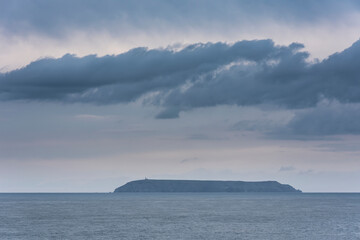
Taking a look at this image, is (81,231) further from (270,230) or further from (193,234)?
(270,230)

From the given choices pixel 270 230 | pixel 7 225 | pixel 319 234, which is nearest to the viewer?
pixel 319 234

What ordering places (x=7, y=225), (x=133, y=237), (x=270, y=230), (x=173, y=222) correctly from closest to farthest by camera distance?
(x=133, y=237) → (x=270, y=230) → (x=7, y=225) → (x=173, y=222)

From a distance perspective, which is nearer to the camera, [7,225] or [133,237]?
[133,237]

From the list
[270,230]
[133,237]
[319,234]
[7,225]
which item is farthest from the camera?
[7,225]

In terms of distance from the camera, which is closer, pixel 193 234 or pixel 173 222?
pixel 193 234

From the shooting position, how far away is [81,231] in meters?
119

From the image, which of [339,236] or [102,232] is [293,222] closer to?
[339,236]

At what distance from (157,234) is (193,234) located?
7561 mm

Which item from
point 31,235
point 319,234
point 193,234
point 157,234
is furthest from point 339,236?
point 31,235

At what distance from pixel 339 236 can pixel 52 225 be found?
6794 cm

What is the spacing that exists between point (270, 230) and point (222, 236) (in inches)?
698

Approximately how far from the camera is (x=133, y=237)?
358ft

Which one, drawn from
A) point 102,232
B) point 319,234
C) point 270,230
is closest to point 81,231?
point 102,232

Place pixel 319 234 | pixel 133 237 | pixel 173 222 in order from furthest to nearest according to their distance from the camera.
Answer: pixel 173 222
pixel 319 234
pixel 133 237
